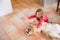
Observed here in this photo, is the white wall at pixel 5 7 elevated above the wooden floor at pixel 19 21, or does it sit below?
above

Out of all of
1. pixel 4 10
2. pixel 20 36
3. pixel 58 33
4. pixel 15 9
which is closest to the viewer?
pixel 58 33

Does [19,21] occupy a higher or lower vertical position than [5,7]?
lower

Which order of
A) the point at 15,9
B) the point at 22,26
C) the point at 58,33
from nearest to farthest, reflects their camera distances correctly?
the point at 58,33 < the point at 22,26 < the point at 15,9

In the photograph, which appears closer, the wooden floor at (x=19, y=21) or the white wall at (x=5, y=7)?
the wooden floor at (x=19, y=21)

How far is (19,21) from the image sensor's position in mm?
A: 2023

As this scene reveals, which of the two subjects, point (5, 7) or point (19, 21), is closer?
point (19, 21)

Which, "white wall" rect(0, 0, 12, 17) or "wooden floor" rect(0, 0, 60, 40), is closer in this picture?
"wooden floor" rect(0, 0, 60, 40)

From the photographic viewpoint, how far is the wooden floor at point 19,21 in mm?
1656

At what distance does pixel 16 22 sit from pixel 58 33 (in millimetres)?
865

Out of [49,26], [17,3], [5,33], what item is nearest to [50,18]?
[49,26]

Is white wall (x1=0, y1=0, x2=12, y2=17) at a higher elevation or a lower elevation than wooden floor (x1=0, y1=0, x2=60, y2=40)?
higher

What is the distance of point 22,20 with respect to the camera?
2.05 m

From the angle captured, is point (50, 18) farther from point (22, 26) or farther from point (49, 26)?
point (22, 26)

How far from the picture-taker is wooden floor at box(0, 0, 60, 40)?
166 centimetres
